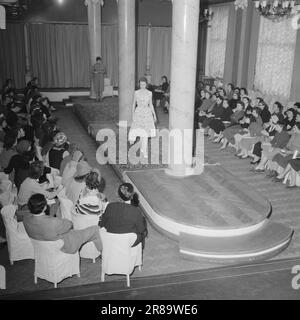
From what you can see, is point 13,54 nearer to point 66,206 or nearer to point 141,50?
point 141,50

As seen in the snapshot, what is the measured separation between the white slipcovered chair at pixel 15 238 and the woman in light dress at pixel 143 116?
10.7ft

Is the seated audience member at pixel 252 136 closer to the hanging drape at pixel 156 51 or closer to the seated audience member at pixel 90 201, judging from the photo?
the seated audience member at pixel 90 201

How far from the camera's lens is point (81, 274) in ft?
15.3

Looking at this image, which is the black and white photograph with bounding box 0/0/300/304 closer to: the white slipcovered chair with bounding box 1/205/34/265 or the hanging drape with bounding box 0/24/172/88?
the white slipcovered chair with bounding box 1/205/34/265

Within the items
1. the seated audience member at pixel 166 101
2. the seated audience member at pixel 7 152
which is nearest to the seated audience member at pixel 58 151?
the seated audience member at pixel 7 152

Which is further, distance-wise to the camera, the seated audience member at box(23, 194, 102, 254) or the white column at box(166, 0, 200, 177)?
the white column at box(166, 0, 200, 177)

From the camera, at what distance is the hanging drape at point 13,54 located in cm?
1409

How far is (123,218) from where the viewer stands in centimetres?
431

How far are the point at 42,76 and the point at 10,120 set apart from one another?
7.23m

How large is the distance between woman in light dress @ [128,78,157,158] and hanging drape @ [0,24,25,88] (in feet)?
27.5

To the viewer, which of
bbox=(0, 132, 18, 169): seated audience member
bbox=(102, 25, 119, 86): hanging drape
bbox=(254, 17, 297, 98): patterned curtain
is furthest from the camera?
bbox=(102, 25, 119, 86): hanging drape

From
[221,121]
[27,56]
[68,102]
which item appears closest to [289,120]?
[221,121]

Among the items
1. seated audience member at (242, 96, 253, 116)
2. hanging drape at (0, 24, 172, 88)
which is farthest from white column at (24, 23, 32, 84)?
seated audience member at (242, 96, 253, 116)

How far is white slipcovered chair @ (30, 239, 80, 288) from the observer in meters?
4.18
